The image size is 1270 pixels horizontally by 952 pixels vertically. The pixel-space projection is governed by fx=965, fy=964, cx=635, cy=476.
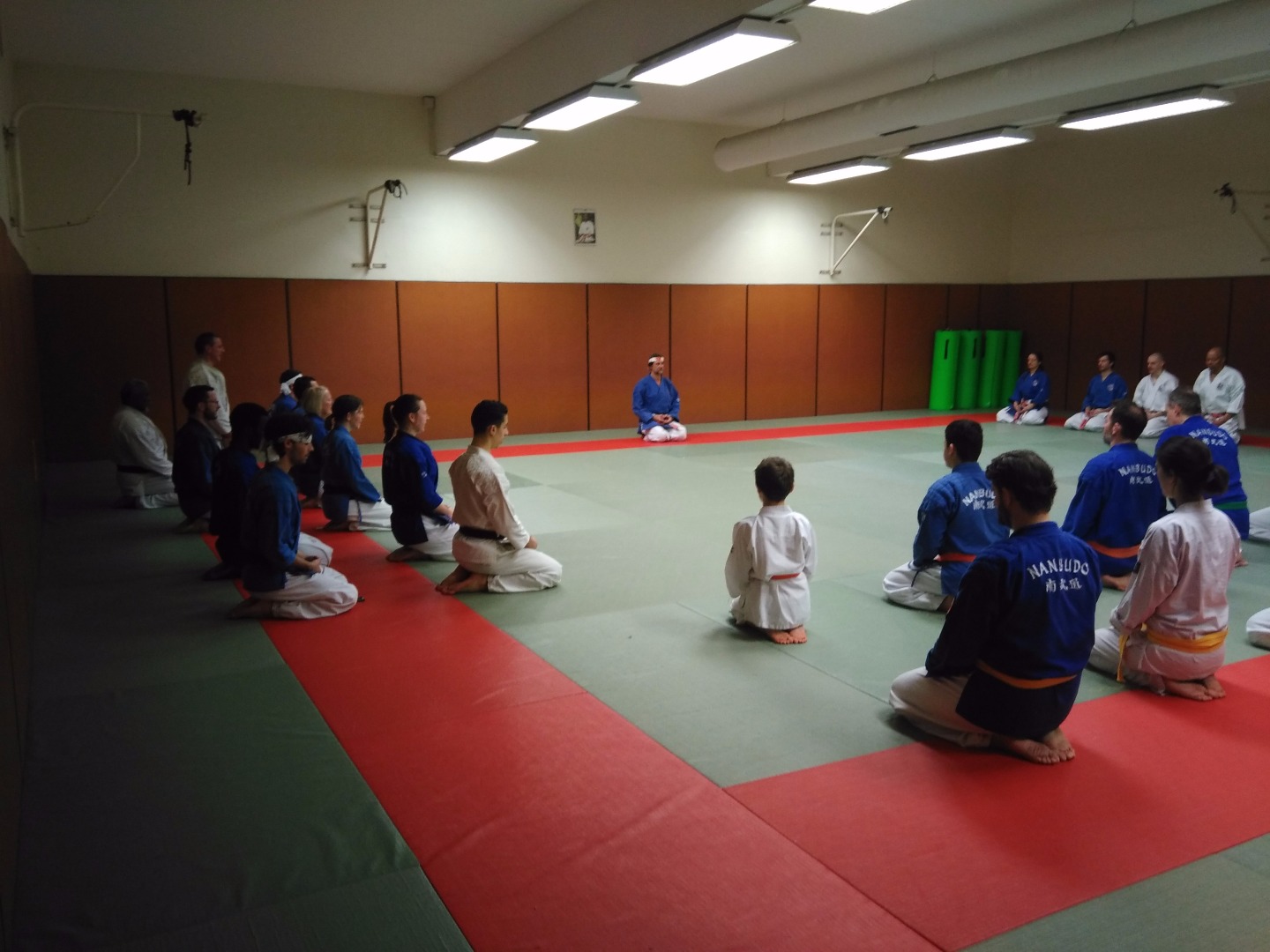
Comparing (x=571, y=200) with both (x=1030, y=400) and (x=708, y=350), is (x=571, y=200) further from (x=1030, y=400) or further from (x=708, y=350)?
(x=1030, y=400)

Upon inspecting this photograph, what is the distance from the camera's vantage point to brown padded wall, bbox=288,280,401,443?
12483mm

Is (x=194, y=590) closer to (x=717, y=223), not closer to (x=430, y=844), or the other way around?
(x=430, y=844)

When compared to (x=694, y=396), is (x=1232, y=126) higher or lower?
higher

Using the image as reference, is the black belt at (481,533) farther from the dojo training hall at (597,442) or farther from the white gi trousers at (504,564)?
the dojo training hall at (597,442)

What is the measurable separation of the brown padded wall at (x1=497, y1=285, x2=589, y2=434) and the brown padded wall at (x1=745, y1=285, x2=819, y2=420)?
3046 millimetres

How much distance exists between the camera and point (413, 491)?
6.76 metres

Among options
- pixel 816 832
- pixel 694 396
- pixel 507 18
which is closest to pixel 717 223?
pixel 694 396

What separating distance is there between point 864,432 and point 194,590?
10193 mm

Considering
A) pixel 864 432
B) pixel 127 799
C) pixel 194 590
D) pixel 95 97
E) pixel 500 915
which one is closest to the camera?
pixel 500 915

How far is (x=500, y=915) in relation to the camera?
2.87 m

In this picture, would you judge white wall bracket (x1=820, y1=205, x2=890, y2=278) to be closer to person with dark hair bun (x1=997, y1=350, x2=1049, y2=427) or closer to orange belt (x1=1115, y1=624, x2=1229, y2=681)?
person with dark hair bun (x1=997, y1=350, x2=1049, y2=427)

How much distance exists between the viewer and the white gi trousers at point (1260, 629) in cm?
519

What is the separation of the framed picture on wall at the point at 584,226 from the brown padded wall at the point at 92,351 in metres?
5.60

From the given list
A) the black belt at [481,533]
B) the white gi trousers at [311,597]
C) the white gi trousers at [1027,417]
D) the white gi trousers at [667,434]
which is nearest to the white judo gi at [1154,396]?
the white gi trousers at [1027,417]
